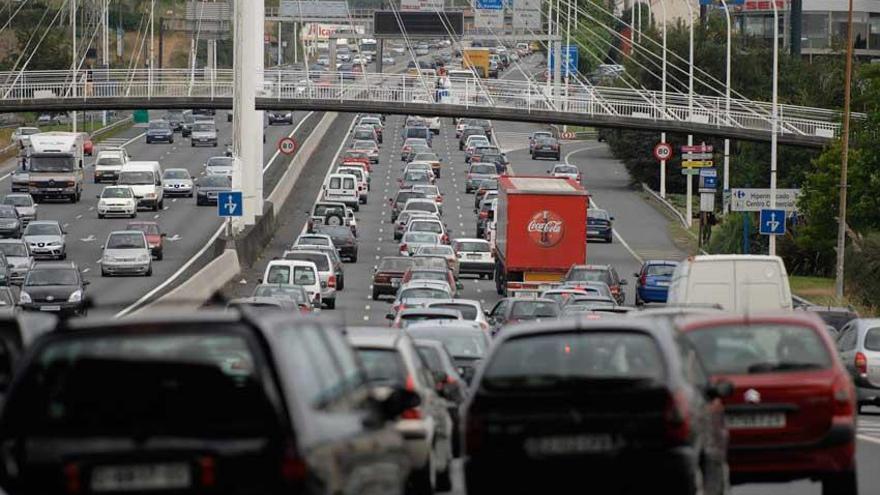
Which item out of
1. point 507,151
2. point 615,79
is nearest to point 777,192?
point 615,79

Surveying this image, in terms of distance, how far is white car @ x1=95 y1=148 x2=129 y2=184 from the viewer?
97375 millimetres

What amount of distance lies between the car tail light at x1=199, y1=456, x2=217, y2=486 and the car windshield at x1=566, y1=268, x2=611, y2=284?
44.6 metres

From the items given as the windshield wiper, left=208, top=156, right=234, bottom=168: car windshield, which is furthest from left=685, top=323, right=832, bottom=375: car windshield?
left=208, top=156, right=234, bottom=168: car windshield

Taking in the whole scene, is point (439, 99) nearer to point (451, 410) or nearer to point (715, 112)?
point (715, 112)

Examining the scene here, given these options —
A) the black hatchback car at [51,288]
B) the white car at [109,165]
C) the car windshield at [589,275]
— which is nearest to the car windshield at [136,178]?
the white car at [109,165]

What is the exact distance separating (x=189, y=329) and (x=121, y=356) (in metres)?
0.34

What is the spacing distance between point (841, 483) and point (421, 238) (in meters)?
52.4

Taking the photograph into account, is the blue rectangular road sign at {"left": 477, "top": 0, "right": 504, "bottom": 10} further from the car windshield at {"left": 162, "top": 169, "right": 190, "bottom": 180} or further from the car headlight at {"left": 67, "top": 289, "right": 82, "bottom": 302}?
the car headlight at {"left": 67, "top": 289, "right": 82, "bottom": 302}

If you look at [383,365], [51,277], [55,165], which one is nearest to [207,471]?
[383,365]

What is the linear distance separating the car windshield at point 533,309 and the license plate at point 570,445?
86.2ft

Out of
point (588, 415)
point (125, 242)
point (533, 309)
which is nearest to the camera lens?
point (588, 415)

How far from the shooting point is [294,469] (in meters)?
9.70

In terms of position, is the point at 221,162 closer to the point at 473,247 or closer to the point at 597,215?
the point at 597,215

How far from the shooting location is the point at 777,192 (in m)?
58.7
